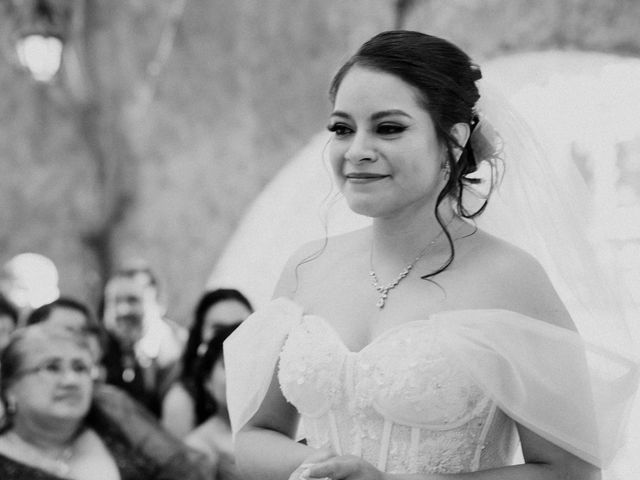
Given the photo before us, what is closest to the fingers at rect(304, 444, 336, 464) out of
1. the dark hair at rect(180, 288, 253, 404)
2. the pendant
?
the dark hair at rect(180, 288, 253, 404)

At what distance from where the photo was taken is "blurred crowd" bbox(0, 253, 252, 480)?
3482 millimetres

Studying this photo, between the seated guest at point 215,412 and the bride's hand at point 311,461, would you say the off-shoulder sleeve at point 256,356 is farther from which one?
the seated guest at point 215,412

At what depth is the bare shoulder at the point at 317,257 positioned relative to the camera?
225 cm

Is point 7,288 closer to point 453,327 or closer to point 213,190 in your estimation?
point 213,190

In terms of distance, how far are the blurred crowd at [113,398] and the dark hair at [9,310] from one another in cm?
9

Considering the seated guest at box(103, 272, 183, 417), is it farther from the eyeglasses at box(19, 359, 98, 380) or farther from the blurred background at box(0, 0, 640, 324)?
the blurred background at box(0, 0, 640, 324)

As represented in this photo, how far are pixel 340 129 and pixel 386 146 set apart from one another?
0.14 m

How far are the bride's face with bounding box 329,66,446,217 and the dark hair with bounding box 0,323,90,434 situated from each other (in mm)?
1932

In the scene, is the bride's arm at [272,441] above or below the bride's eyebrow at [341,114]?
below

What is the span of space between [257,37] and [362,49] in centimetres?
554

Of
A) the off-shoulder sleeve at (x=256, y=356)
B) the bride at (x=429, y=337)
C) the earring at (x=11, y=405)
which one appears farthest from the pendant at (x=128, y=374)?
the bride at (x=429, y=337)

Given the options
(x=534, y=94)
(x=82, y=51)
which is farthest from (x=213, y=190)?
(x=534, y=94)

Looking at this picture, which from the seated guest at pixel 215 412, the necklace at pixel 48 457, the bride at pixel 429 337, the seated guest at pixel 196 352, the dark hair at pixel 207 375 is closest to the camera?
the bride at pixel 429 337

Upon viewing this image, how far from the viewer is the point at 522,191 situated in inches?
89.8
